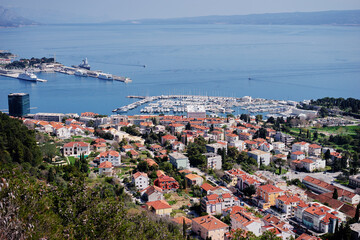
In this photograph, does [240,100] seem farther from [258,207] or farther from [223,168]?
[258,207]

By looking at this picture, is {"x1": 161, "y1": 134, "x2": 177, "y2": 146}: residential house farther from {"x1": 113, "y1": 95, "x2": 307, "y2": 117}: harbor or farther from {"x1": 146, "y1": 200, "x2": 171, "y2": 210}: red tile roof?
{"x1": 113, "y1": 95, "x2": 307, "y2": 117}: harbor

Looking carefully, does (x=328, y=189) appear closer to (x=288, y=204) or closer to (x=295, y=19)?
(x=288, y=204)

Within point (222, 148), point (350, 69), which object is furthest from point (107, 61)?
point (222, 148)

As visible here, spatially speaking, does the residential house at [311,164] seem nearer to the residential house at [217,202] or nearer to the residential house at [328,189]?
the residential house at [328,189]

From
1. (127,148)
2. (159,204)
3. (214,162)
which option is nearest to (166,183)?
(159,204)

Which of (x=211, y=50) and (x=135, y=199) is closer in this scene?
(x=135, y=199)

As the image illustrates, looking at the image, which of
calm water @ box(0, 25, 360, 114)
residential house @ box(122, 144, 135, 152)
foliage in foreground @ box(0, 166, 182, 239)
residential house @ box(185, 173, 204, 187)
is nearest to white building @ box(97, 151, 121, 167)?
residential house @ box(122, 144, 135, 152)

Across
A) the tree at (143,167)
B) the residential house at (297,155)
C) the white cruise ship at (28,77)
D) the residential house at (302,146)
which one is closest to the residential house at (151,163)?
the tree at (143,167)
